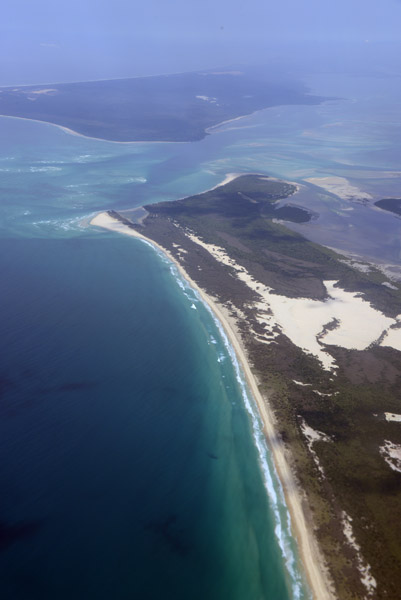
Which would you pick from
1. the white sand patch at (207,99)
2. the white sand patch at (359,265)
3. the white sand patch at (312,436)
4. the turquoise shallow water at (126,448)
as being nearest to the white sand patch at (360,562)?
the turquoise shallow water at (126,448)

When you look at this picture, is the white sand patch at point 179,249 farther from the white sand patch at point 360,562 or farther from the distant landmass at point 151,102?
the distant landmass at point 151,102

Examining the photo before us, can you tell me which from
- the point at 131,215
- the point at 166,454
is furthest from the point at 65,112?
the point at 166,454

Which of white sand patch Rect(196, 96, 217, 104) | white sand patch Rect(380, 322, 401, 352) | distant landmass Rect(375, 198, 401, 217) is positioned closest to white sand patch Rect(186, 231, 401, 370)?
white sand patch Rect(380, 322, 401, 352)

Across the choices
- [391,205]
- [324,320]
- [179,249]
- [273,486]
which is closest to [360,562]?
[273,486]

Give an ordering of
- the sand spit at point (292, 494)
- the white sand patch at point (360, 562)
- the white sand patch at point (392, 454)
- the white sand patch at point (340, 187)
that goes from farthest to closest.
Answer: the white sand patch at point (340, 187) < the white sand patch at point (392, 454) < the sand spit at point (292, 494) < the white sand patch at point (360, 562)

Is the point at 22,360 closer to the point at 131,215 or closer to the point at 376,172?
the point at 131,215

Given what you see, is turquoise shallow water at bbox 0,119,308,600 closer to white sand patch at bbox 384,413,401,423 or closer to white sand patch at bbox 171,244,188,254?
white sand patch at bbox 171,244,188,254

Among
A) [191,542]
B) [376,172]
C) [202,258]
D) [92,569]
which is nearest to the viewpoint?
[92,569]
